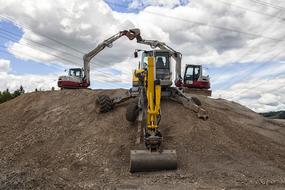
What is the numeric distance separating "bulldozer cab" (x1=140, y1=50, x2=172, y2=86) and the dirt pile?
1.42 meters

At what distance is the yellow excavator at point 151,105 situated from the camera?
13.2 meters

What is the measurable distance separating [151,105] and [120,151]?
2557 millimetres

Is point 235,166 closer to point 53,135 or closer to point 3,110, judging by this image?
point 53,135

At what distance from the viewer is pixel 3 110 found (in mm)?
26328

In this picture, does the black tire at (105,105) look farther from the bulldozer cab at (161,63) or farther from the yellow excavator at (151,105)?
the bulldozer cab at (161,63)

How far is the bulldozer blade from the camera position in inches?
515

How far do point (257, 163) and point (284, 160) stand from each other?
1.64 metres

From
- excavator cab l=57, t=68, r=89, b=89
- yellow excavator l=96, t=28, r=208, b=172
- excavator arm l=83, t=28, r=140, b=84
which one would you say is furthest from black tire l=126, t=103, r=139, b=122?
excavator cab l=57, t=68, r=89, b=89

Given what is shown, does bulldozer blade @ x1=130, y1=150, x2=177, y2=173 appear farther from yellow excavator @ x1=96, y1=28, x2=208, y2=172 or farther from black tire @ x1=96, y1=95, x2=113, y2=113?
black tire @ x1=96, y1=95, x2=113, y2=113

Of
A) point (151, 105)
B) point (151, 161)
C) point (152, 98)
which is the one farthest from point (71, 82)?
point (151, 161)

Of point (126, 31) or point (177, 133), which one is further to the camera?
point (126, 31)

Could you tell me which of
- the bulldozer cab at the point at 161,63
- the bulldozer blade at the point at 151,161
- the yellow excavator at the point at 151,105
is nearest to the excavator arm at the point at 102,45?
the yellow excavator at the point at 151,105

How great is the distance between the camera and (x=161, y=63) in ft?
65.5

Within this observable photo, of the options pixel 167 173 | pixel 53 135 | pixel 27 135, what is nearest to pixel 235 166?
pixel 167 173
